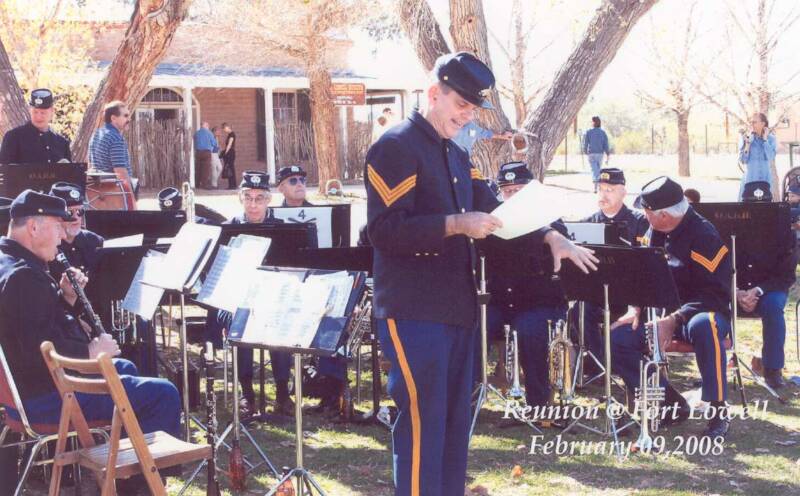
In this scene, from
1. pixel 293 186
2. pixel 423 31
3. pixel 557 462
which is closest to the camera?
pixel 557 462

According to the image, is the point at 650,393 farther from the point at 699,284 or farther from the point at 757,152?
the point at 757,152

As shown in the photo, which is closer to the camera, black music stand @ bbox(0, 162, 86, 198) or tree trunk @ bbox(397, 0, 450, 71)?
black music stand @ bbox(0, 162, 86, 198)

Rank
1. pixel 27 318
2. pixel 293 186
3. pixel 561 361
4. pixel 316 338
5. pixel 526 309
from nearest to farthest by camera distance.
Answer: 1. pixel 316 338
2. pixel 27 318
3. pixel 561 361
4. pixel 526 309
5. pixel 293 186

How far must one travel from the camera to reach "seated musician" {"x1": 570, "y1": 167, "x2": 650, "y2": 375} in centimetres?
826

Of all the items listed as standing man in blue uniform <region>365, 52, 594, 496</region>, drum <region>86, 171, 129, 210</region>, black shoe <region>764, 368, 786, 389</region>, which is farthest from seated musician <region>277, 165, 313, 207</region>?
standing man in blue uniform <region>365, 52, 594, 496</region>

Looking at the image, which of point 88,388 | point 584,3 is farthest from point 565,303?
point 584,3

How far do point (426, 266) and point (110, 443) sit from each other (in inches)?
63.1

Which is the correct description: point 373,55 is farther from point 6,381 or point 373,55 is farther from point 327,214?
point 6,381

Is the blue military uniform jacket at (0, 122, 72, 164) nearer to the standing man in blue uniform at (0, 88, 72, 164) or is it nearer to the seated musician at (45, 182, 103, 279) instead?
the standing man in blue uniform at (0, 88, 72, 164)

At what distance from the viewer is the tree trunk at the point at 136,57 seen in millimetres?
12477

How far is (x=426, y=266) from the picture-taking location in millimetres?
4344

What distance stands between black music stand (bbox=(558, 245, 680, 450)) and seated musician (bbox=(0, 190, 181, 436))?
2754mm

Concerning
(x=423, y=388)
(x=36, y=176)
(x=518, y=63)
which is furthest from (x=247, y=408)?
(x=518, y=63)

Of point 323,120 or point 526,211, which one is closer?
point 526,211
